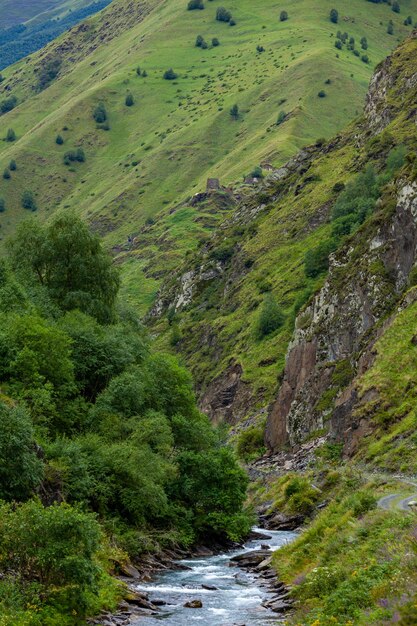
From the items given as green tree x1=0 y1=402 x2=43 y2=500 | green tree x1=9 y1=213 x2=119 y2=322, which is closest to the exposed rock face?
green tree x1=9 y1=213 x2=119 y2=322

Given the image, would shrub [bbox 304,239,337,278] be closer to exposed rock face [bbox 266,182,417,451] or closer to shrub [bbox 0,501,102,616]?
exposed rock face [bbox 266,182,417,451]

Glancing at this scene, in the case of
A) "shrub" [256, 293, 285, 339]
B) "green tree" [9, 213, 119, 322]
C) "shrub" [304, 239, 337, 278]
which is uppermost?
"green tree" [9, 213, 119, 322]

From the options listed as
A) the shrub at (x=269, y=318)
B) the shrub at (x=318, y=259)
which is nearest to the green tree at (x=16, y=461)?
the shrub at (x=269, y=318)

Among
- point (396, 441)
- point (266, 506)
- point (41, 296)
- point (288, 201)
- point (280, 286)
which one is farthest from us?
point (288, 201)

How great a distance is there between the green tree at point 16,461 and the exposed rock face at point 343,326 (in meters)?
38.8

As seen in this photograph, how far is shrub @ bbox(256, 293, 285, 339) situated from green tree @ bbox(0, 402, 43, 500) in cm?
8412

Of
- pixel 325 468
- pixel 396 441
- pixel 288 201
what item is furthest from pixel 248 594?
pixel 288 201

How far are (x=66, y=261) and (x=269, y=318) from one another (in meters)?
55.7

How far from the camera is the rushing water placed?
31375 mm

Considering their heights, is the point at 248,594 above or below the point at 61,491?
below

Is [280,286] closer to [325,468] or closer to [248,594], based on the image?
[325,468]

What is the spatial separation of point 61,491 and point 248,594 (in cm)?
960

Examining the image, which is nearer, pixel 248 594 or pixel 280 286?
pixel 248 594

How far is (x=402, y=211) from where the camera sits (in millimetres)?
81312
